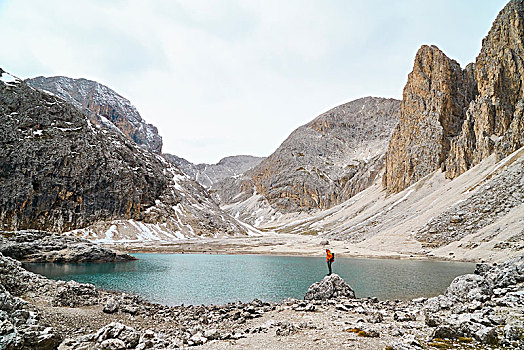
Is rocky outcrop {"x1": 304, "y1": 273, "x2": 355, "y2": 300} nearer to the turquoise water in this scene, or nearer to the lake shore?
the turquoise water

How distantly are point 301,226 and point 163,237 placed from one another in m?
89.4

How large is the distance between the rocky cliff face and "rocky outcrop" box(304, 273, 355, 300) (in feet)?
267

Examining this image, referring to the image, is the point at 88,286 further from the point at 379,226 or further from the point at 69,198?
the point at 69,198

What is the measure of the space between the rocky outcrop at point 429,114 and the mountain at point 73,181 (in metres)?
90.3

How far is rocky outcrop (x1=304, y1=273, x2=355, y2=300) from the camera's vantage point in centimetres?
2403

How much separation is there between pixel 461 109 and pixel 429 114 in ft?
40.6

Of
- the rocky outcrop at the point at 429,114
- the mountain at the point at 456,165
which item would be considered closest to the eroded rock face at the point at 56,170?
the mountain at the point at 456,165

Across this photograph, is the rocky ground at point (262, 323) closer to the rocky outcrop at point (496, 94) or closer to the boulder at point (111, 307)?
the boulder at point (111, 307)

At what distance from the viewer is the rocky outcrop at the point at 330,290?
24.0 metres

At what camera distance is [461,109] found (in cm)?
12988

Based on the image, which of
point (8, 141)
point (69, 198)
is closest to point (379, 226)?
point (69, 198)

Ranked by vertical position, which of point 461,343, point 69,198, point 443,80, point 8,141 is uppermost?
point 443,80

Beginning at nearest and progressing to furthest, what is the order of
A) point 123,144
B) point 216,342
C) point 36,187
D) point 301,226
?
point 216,342
point 36,187
point 123,144
point 301,226

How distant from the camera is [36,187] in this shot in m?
112
